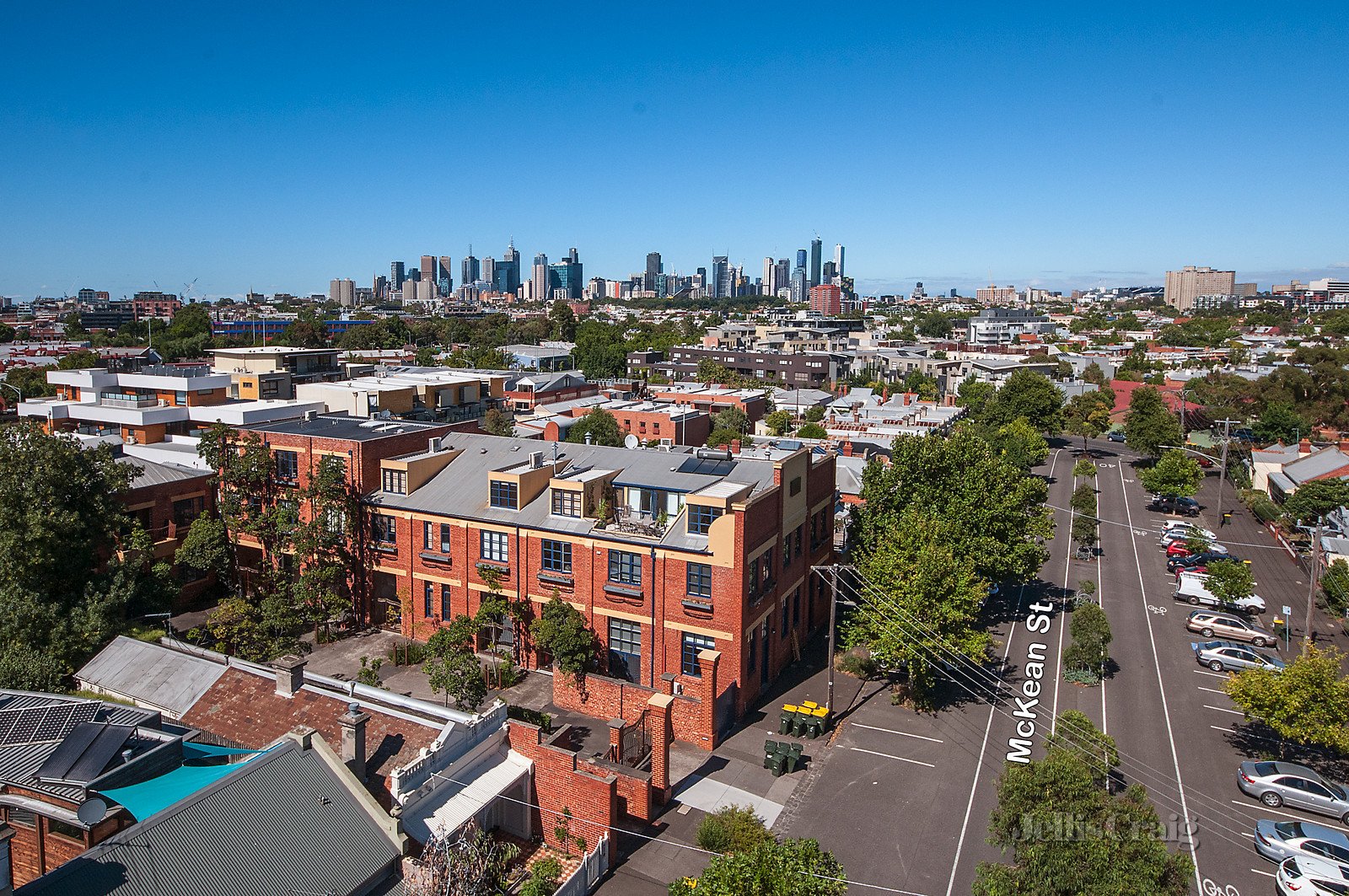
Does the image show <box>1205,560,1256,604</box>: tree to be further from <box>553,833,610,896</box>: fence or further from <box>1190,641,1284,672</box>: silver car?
<box>553,833,610,896</box>: fence

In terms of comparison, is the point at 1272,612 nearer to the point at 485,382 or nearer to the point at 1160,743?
the point at 1160,743

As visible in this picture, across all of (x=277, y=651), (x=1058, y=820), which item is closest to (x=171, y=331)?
(x=277, y=651)

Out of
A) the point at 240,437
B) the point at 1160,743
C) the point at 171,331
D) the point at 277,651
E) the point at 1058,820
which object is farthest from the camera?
the point at 171,331

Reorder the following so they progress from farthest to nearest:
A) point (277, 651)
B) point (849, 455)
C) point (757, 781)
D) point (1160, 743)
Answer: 1. point (849, 455)
2. point (277, 651)
3. point (1160, 743)
4. point (757, 781)

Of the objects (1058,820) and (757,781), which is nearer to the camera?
(1058,820)

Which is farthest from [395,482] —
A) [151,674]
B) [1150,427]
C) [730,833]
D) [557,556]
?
[1150,427]

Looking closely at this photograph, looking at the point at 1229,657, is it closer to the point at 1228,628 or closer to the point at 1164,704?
the point at 1228,628
